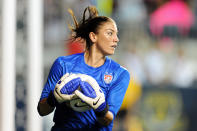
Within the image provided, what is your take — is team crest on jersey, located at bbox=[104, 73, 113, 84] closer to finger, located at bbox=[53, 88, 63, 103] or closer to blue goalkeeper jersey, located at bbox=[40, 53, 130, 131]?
blue goalkeeper jersey, located at bbox=[40, 53, 130, 131]

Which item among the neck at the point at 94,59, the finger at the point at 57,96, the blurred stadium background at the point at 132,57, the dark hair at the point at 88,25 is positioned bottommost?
the blurred stadium background at the point at 132,57

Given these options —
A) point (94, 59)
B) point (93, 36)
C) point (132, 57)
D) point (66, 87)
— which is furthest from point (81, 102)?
point (132, 57)

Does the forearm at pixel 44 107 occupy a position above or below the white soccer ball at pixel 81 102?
below

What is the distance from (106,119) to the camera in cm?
370

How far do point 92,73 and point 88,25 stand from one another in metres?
0.36

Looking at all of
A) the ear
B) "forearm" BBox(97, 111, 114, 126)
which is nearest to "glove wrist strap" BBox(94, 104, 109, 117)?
"forearm" BBox(97, 111, 114, 126)

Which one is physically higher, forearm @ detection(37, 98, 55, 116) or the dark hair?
the dark hair

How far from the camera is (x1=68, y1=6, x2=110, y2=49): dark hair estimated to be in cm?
379

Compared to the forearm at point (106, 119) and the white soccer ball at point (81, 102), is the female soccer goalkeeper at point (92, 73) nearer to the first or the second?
the forearm at point (106, 119)

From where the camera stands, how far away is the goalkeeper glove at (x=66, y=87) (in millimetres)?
3541

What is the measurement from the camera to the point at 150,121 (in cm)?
1340

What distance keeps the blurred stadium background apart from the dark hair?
5109 millimetres

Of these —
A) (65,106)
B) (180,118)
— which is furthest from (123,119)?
(65,106)

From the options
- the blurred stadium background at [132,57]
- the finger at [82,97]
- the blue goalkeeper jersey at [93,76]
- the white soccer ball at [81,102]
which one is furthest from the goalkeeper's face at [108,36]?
the blurred stadium background at [132,57]
